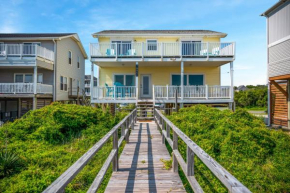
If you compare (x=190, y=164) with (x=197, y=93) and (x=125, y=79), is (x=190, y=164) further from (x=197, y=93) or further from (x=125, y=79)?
(x=125, y=79)

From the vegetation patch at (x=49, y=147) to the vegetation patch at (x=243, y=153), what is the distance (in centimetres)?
319

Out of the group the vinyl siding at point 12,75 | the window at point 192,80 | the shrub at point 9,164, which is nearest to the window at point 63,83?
the vinyl siding at point 12,75

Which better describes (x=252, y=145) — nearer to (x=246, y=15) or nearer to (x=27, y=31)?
(x=246, y=15)

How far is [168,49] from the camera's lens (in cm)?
1767

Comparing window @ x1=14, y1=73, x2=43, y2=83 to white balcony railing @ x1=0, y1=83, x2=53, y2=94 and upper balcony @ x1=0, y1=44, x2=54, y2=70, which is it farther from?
white balcony railing @ x1=0, y1=83, x2=53, y2=94

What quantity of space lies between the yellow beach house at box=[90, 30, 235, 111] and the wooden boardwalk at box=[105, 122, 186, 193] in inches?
358

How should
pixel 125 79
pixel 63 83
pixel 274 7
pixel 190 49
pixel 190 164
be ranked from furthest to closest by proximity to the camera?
pixel 63 83 < pixel 125 79 < pixel 190 49 < pixel 274 7 < pixel 190 164

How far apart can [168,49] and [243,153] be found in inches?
499

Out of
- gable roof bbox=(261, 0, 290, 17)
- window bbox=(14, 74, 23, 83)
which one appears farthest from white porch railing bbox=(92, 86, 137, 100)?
gable roof bbox=(261, 0, 290, 17)

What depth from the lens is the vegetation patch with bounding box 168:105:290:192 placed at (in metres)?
5.04

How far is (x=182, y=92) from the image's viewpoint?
1519 centimetres

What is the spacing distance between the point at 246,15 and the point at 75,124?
43.2 ft

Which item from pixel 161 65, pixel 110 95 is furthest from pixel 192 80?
pixel 110 95

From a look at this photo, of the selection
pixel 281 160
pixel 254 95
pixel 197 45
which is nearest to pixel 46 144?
pixel 281 160
